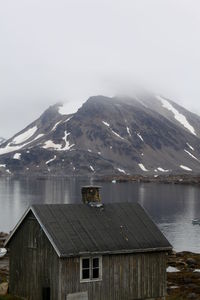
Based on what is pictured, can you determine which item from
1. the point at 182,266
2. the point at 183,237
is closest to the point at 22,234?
the point at 182,266

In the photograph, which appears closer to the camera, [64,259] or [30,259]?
[64,259]

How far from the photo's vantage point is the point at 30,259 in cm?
3198

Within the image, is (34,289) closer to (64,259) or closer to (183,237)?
(64,259)

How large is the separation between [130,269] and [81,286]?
3209 millimetres

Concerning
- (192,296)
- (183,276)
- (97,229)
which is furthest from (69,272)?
(183,276)

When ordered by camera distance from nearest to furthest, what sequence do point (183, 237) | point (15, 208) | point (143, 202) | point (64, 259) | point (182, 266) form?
1. point (64, 259)
2. point (182, 266)
3. point (183, 237)
4. point (15, 208)
5. point (143, 202)

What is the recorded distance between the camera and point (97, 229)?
31.4 m

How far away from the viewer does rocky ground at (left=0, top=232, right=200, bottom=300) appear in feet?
138

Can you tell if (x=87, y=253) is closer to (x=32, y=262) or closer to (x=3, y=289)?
(x=32, y=262)

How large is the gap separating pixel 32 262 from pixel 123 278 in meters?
5.37

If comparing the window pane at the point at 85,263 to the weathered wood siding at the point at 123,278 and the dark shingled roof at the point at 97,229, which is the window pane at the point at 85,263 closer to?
the weathered wood siding at the point at 123,278

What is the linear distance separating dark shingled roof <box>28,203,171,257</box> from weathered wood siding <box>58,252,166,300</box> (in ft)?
1.87

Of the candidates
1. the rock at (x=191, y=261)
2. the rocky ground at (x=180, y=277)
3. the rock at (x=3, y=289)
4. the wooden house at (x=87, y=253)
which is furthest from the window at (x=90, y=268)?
the rock at (x=191, y=261)

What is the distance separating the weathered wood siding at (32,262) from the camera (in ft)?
98.8
